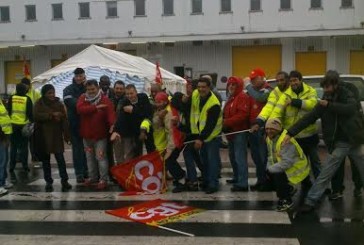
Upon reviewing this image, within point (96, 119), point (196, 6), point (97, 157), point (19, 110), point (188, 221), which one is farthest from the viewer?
point (196, 6)

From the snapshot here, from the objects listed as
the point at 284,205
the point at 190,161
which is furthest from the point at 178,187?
the point at 284,205

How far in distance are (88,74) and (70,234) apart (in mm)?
13390

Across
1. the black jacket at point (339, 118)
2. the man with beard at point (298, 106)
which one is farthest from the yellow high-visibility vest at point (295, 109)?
the black jacket at point (339, 118)

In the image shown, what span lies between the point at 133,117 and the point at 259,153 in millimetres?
2158

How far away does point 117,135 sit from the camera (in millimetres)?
8547

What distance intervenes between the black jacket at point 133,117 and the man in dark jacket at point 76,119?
0.84 metres

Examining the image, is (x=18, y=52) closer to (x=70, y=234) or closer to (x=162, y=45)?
(x=162, y=45)

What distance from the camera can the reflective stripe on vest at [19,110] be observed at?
10.3 meters

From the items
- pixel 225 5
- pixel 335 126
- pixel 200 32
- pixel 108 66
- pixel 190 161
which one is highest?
pixel 225 5

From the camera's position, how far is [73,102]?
9.02 meters

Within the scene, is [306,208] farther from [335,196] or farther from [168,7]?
[168,7]

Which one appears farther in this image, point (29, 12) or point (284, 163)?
point (29, 12)

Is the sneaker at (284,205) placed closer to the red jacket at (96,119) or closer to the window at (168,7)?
the red jacket at (96,119)

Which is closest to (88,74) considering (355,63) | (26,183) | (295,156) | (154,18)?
(26,183)
